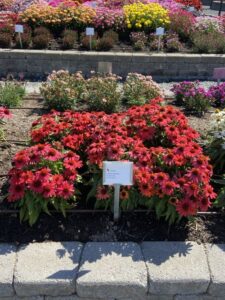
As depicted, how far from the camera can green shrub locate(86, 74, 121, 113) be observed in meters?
5.79

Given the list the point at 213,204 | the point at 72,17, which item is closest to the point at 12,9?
the point at 72,17

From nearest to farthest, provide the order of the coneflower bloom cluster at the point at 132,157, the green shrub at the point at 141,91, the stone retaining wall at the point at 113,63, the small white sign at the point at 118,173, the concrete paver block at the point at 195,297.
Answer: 1. the concrete paver block at the point at 195,297
2. the small white sign at the point at 118,173
3. the coneflower bloom cluster at the point at 132,157
4. the green shrub at the point at 141,91
5. the stone retaining wall at the point at 113,63

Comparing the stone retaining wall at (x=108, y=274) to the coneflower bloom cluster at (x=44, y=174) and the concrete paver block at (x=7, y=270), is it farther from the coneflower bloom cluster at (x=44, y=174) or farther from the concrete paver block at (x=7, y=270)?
the coneflower bloom cluster at (x=44, y=174)

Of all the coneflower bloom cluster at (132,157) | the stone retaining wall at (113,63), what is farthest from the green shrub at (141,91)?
the stone retaining wall at (113,63)

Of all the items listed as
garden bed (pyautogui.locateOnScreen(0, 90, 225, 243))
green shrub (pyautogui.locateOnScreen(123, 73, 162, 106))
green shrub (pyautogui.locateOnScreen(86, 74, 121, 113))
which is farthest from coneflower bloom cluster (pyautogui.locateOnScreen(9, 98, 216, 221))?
green shrub (pyautogui.locateOnScreen(123, 73, 162, 106))

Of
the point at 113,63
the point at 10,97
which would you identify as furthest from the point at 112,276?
the point at 113,63

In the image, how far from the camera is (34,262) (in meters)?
3.06

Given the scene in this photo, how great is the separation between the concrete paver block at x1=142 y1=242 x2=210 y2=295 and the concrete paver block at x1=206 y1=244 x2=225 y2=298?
0.04 m

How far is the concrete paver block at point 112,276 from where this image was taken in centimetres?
293

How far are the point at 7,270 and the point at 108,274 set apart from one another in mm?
719

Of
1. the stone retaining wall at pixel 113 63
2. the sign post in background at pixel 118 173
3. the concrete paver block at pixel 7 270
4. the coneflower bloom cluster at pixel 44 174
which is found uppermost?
the sign post in background at pixel 118 173

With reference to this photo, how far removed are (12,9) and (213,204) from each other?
8806 mm

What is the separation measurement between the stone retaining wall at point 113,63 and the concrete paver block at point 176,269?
5656 millimetres

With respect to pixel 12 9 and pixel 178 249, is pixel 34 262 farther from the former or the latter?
pixel 12 9
